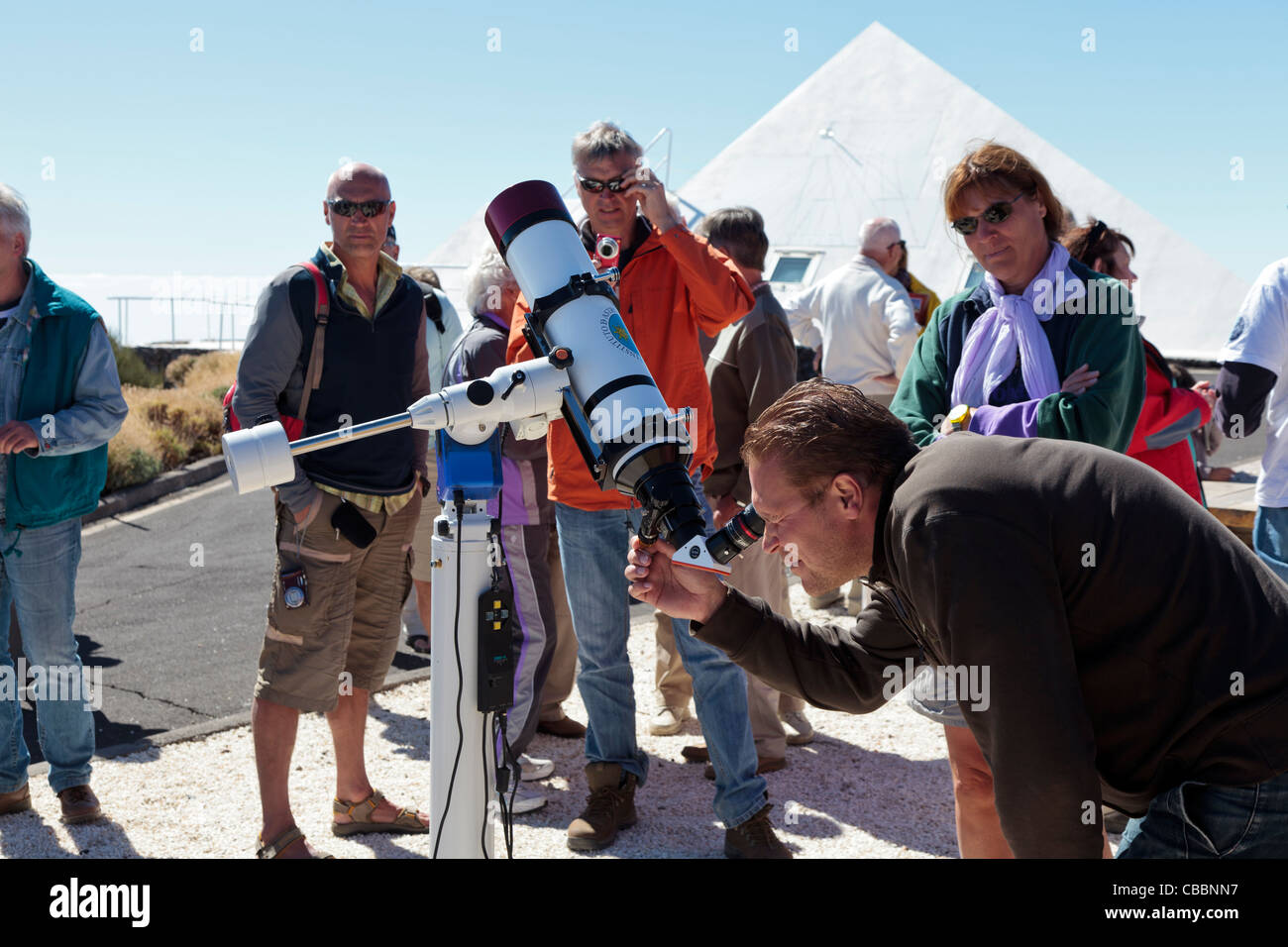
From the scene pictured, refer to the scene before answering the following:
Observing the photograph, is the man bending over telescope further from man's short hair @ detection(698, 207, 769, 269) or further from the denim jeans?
man's short hair @ detection(698, 207, 769, 269)

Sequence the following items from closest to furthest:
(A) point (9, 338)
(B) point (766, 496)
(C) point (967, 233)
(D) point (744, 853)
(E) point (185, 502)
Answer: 1. (B) point (766, 496)
2. (C) point (967, 233)
3. (D) point (744, 853)
4. (A) point (9, 338)
5. (E) point (185, 502)

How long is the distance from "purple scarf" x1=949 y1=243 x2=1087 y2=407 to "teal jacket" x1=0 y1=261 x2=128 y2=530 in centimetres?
313

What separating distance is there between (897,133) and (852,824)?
48515 millimetres

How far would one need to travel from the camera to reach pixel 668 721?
558 cm

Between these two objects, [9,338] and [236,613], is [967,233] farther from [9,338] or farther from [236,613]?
[236,613]

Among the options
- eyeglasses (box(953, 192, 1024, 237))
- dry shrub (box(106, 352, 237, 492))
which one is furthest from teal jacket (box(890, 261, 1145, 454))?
dry shrub (box(106, 352, 237, 492))

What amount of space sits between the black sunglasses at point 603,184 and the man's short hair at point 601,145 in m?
0.07

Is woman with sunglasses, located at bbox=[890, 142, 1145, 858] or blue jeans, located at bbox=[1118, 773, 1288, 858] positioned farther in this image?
woman with sunglasses, located at bbox=[890, 142, 1145, 858]

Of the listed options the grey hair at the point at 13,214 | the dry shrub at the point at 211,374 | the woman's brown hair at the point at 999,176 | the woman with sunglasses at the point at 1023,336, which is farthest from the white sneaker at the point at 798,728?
the dry shrub at the point at 211,374

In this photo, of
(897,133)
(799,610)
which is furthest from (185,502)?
(897,133)

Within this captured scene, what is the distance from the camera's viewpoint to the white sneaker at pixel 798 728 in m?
5.40

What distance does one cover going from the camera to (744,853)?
4.00 metres

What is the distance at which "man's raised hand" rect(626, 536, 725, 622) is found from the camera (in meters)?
2.61
